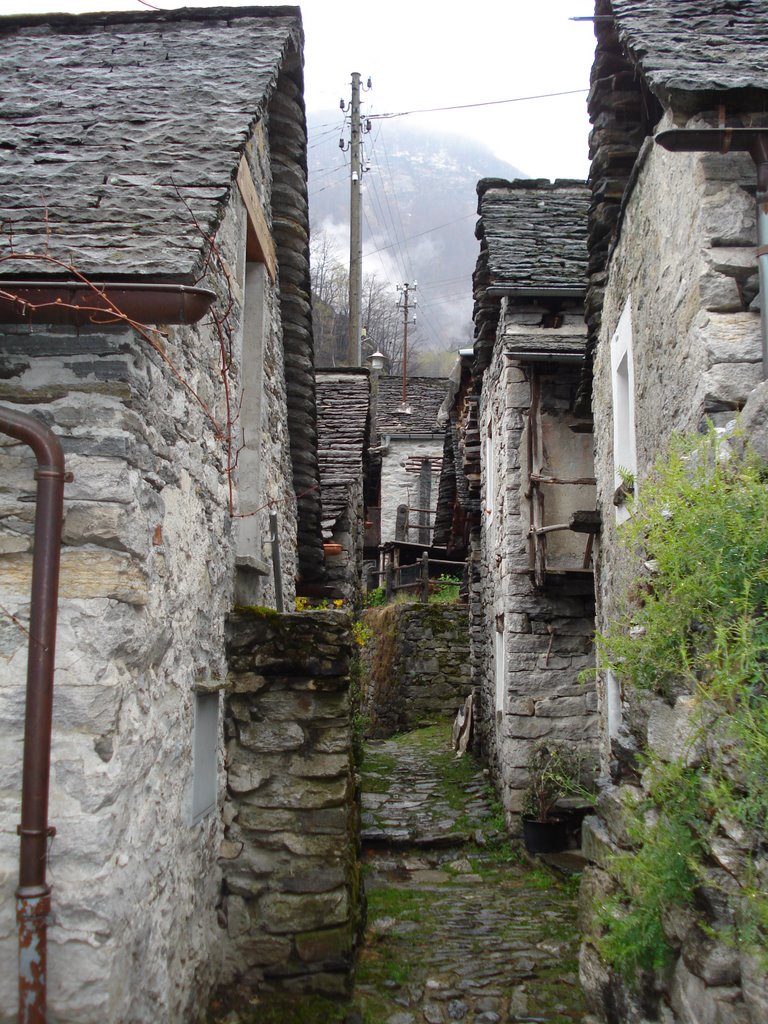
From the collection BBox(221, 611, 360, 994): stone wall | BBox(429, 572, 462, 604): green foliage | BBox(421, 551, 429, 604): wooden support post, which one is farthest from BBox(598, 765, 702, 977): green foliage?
BBox(429, 572, 462, 604): green foliage

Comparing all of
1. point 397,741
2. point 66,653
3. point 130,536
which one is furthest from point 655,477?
point 397,741

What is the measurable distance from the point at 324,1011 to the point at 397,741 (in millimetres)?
9604

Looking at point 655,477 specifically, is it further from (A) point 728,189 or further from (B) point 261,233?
(B) point 261,233

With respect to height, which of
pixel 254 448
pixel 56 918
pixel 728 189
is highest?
pixel 728 189

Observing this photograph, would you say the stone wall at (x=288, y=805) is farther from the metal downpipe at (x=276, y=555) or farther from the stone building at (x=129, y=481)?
the metal downpipe at (x=276, y=555)

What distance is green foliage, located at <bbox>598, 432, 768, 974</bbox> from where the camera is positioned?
2352 mm

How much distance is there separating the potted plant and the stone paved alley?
0.28m

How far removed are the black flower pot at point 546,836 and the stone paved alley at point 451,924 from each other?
0.19m

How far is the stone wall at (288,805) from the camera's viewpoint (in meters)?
4.46

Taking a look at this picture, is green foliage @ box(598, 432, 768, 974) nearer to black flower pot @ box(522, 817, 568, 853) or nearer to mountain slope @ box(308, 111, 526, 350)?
black flower pot @ box(522, 817, 568, 853)

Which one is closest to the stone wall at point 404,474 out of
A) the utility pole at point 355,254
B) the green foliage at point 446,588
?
the green foliage at point 446,588

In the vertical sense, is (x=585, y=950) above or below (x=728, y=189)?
below

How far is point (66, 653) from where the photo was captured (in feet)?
10.1

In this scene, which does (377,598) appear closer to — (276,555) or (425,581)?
(425,581)
